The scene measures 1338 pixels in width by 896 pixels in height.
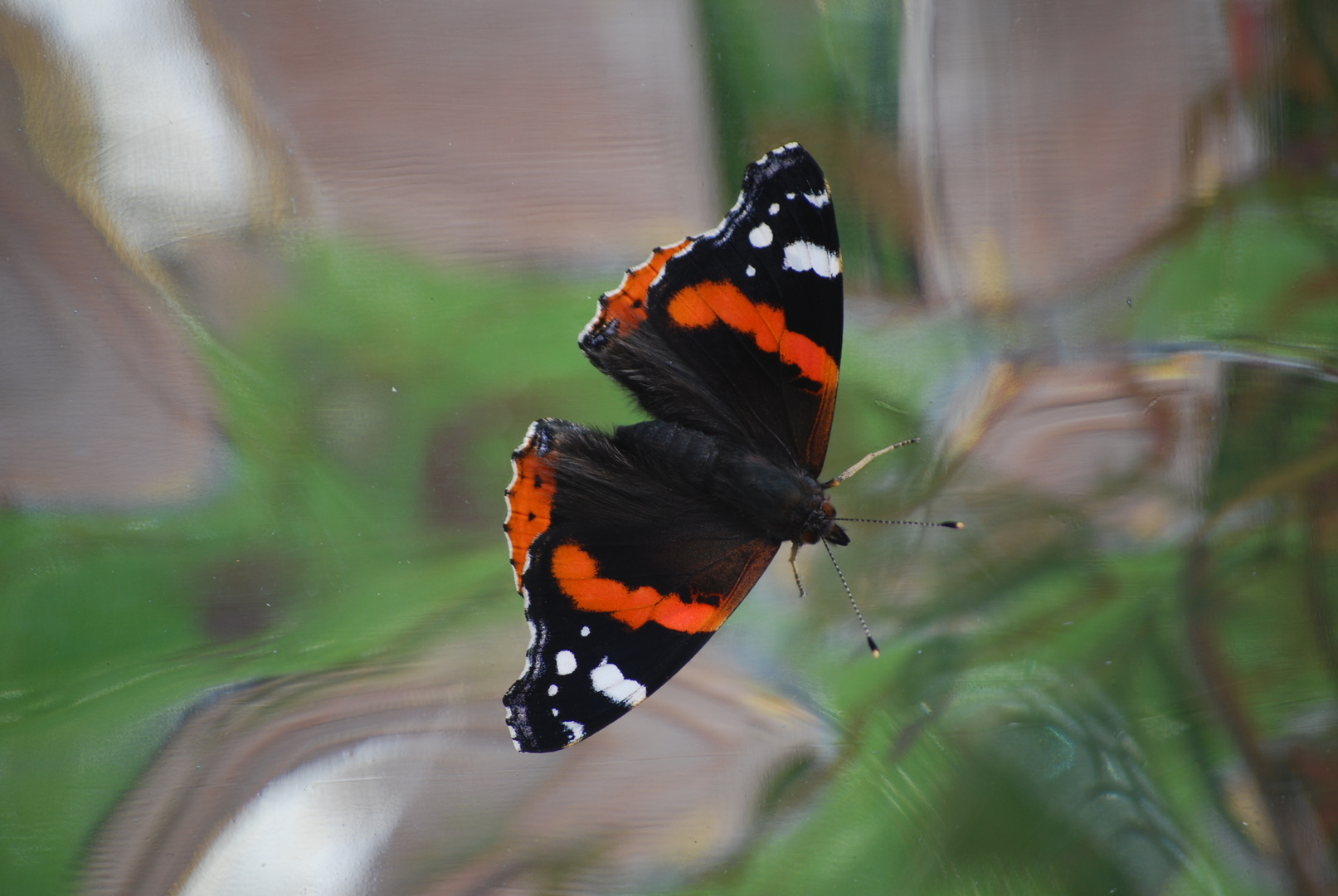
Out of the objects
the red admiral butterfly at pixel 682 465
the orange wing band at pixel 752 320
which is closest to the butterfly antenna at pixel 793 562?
the red admiral butterfly at pixel 682 465

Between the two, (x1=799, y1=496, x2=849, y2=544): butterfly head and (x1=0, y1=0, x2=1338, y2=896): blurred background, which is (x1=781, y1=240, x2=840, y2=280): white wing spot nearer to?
(x1=799, y1=496, x2=849, y2=544): butterfly head

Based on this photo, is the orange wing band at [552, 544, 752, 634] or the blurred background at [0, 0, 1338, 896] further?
the blurred background at [0, 0, 1338, 896]

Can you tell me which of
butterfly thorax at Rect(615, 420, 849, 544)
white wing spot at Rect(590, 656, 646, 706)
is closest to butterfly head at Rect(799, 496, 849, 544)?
butterfly thorax at Rect(615, 420, 849, 544)

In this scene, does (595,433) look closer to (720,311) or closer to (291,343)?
(720,311)

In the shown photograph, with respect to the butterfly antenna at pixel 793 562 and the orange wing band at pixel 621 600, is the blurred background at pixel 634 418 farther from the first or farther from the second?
the orange wing band at pixel 621 600

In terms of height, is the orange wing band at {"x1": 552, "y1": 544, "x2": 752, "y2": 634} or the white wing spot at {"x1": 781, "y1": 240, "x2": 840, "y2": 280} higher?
the white wing spot at {"x1": 781, "y1": 240, "x2": 840, "y2": 280}

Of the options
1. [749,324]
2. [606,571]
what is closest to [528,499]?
[606,571]

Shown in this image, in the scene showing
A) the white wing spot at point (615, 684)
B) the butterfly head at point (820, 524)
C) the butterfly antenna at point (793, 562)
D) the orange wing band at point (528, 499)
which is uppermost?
the orange wing band at point (528, 499)
